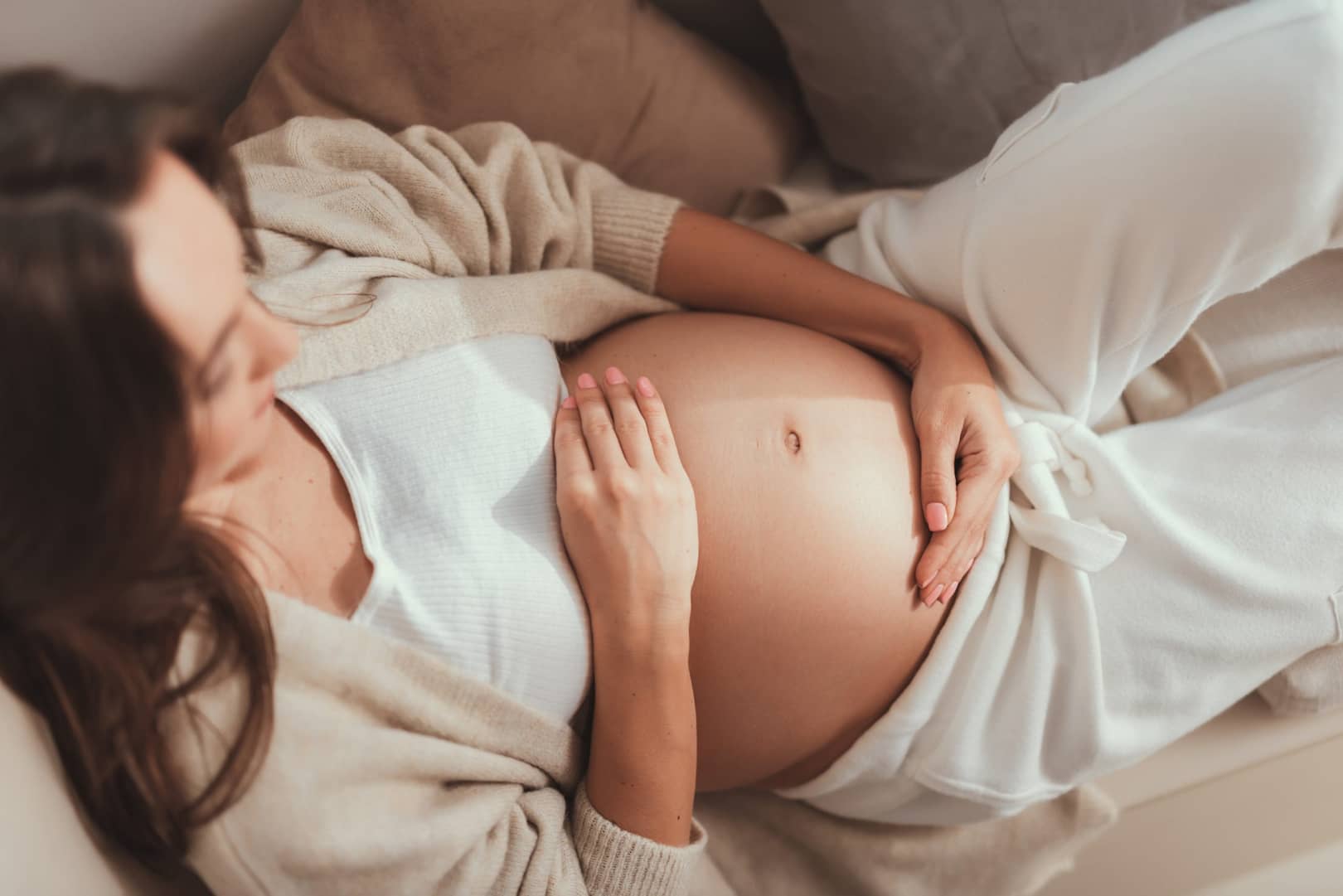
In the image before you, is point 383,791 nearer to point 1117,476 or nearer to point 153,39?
point 1117,476

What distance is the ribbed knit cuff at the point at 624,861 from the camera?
0.75 m

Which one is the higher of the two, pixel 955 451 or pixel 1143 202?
pixel 1143 202

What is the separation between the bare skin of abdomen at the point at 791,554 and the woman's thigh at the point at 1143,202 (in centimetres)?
15

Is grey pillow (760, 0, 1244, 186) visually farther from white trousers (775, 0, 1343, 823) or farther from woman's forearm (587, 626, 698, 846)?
woman's forearm (587, 626, 698, 846)

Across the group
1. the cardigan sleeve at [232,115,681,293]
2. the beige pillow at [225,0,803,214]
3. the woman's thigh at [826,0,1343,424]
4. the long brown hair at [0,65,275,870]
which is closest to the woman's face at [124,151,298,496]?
the long brown hair at [0,65,275,870]

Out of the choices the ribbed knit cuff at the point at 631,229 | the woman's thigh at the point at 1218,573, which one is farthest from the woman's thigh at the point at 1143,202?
the ribbed knit cuff at the point at 631,229

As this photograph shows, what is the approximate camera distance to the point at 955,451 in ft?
2.85

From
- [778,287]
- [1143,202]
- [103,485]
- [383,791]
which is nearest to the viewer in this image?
[103,485]

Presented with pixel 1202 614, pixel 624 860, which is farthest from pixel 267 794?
pixel 1202 614

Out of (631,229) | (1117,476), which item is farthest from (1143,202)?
(631,229)

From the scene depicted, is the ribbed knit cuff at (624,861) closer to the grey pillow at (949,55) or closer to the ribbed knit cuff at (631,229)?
the ribbed knit cuff at (631,229)

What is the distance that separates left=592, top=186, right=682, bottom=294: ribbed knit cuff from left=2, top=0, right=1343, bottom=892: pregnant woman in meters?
0.09

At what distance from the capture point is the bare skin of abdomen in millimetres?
802

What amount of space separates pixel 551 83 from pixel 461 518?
0.53 meters
